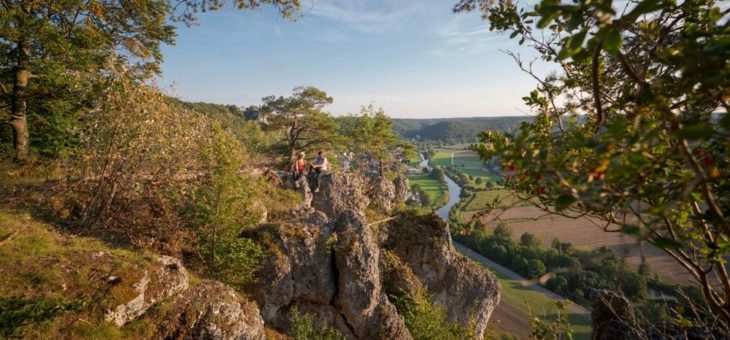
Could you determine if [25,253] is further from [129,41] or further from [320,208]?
[320,208]

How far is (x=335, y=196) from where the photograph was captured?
18562 mm

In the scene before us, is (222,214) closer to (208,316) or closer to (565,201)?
(208,316)

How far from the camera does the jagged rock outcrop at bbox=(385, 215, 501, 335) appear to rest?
17000mm

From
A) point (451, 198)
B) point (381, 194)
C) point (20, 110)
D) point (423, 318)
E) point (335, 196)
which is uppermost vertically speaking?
point (20, 110)

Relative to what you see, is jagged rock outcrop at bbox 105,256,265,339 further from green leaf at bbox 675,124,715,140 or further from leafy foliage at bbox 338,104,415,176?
leafy foliage at bbox 338,104,415,176

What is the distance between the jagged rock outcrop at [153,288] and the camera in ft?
21.4

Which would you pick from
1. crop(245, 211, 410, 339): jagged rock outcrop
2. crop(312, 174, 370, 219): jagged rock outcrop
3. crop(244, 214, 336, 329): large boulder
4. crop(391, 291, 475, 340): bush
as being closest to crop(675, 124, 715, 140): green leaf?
crop(244, 214, 336, 329): large boulder

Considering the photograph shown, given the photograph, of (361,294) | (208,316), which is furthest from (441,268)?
(208,316)

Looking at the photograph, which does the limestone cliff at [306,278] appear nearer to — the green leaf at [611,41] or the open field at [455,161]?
the green leaf at [611,41]

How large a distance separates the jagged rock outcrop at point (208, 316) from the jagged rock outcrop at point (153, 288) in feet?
0.87

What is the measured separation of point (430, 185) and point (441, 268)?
93.2 meters

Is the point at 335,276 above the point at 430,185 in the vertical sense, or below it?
above

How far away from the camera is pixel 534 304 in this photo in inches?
1828

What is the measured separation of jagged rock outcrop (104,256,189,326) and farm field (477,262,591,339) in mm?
35120
